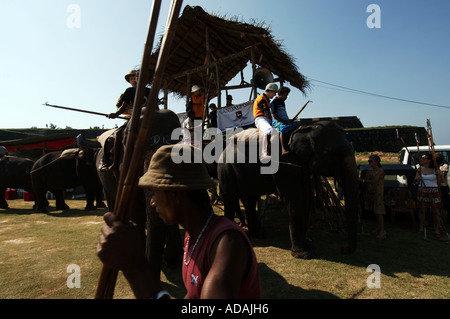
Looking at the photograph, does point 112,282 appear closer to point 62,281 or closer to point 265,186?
point 62,281

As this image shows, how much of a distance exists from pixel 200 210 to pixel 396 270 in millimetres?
3928

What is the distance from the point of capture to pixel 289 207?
4852 millimetres

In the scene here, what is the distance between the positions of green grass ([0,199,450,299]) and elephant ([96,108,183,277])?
51 cm

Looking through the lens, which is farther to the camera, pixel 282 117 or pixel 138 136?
pixel 282 117

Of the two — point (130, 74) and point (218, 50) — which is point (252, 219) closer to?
point (130, 74)

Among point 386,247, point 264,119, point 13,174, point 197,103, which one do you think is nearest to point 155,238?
point 264,119

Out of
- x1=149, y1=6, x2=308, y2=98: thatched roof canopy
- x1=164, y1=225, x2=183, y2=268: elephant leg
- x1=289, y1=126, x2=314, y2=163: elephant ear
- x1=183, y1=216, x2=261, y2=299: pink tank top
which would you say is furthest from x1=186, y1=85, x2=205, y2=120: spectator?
x1=183, y1=216, x2=261, y2=299: pink tank top

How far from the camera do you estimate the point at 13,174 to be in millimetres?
10359

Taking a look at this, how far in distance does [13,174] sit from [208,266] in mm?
11888

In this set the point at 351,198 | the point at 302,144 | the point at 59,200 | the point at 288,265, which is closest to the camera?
the point at 288,265

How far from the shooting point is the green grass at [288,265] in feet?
11.7

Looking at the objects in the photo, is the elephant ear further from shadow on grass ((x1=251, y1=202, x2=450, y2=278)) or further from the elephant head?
shadow on grass ((x1=251, y1=202, x2=450, y2=278))

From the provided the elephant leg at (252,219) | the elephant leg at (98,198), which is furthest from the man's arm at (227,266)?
the elephant leg at (98,198)

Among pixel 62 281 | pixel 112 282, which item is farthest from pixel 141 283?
pixel 62 281
